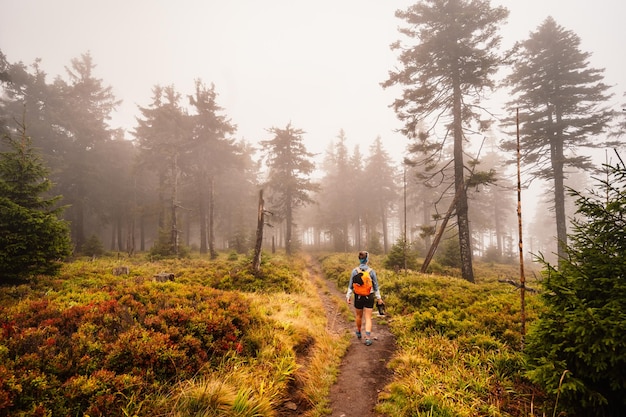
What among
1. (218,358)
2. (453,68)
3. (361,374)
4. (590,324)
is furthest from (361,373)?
(453,68)

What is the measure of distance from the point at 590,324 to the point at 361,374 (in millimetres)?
4204

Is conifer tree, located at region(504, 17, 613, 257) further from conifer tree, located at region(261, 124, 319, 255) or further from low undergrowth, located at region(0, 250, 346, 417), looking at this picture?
low undergrowth, located at region(0, 250, 346, 417)

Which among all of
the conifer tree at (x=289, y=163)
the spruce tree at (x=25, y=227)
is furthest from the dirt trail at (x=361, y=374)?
the conifer tree at (x=289, y=163)

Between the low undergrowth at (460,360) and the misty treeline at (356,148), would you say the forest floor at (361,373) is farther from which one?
the misty treeline at (356,148)

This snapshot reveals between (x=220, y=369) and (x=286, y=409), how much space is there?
4.85ft

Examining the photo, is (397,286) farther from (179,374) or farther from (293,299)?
(179,374)

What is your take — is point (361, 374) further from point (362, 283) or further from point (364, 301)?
point (362, 283)

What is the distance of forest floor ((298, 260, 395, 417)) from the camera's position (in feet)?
15.4

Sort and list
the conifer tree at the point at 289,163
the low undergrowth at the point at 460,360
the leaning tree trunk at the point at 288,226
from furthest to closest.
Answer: the conifer tree at the point at 289,163
the leaning tree trunk at the point at 288,226
the low undergrowth at the point at 460,360

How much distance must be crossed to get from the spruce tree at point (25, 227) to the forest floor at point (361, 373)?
34.8ft

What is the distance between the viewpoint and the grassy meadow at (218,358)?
378 centimetres

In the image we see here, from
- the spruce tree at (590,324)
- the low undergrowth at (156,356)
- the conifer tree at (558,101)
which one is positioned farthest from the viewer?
the conifer tree at (558,101)

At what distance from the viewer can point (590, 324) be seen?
3.37m

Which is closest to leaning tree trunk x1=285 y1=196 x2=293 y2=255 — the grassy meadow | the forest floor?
the forest floor
